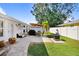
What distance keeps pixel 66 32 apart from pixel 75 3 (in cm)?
64

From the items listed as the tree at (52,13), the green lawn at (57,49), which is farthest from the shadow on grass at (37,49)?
the tree at (52,13)

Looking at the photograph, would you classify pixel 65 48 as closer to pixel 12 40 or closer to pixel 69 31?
pixel 69 31

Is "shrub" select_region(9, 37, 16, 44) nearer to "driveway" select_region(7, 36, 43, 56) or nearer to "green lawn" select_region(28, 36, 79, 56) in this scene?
"driveway" select_region(7, 36, 43, 56)

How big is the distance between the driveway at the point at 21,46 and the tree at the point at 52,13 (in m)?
0.38

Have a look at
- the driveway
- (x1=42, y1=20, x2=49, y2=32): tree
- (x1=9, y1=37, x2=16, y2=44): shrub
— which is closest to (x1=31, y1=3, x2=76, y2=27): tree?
(x1=42, y1=20, x2=49, y2=32): tree

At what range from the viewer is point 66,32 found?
4.56 metres

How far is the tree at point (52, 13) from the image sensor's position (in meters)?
4.48

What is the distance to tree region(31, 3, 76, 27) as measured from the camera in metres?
4.48

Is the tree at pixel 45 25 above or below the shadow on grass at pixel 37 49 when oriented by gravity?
above

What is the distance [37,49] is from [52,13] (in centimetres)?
82

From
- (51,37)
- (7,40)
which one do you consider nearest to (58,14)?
(51,37)

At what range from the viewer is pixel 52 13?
4570 mm

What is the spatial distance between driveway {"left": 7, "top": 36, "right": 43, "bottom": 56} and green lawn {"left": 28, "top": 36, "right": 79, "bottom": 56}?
0.35ft

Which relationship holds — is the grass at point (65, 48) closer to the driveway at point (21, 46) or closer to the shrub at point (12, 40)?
the driveway at point (21, 46)
